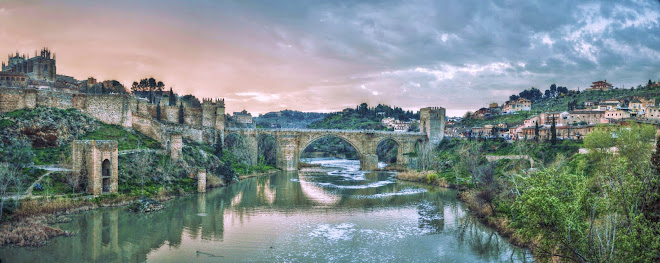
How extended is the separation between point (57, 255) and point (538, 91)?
433 ft

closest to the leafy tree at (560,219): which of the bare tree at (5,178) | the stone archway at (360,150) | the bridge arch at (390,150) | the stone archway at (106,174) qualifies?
the bare tree at (5,178)

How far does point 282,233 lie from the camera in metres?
21.5

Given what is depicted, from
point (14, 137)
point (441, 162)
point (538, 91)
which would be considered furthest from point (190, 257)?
point (538, 91)

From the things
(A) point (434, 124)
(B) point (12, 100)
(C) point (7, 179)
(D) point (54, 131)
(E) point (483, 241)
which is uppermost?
(B) point (12, 100)

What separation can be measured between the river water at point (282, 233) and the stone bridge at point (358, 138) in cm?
2388

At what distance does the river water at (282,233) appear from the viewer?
58.4ft

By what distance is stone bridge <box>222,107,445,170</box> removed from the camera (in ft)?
188

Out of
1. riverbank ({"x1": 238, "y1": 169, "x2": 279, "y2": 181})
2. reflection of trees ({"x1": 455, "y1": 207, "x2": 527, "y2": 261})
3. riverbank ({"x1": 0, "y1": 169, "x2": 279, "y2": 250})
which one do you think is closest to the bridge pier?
riverbank ({"x1": 238, "y1": 169, "x2": 279, "y2": 181})

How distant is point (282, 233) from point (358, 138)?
43.0 meters

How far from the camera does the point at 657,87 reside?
250 feet

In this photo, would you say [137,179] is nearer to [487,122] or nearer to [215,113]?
[215,113]

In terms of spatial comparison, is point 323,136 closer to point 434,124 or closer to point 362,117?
point 434,124

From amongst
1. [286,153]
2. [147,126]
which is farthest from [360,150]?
[147,126]

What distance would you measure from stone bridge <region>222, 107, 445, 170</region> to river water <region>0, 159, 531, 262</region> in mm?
23880
